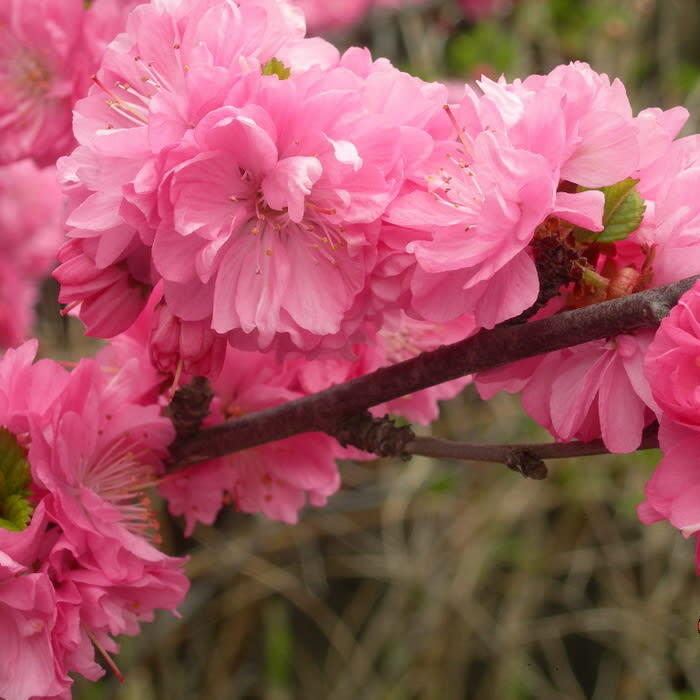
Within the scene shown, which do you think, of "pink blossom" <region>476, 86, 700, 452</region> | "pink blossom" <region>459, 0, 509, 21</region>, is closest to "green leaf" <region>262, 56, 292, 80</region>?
"pink blossom" <region>476, 86, 700, 452</region>

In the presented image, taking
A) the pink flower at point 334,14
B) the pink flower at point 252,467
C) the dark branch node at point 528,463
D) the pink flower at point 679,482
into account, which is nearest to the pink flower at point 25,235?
the pink flower at point 334,14

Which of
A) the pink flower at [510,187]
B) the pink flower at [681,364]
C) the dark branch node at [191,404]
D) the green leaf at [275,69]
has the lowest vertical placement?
the dark branch node at [191,404]

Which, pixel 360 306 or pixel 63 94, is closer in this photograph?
pixel 360 306

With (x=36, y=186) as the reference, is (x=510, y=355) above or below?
above

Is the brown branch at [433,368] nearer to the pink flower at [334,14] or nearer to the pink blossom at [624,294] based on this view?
the pink blossom at [624,294]

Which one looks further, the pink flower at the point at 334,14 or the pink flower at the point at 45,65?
the pink flower at the point at 334,14

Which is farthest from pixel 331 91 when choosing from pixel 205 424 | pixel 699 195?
pixel 205 424

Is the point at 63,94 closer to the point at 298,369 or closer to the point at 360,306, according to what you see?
the point at 298,369
